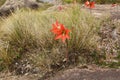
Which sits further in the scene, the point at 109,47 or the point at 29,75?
the point at 109,47

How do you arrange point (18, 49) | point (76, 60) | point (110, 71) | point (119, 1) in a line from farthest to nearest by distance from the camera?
point (119, 1) < point (18, 49) < point (76, 60) < point (110, 71)

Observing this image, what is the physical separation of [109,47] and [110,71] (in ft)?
3.21

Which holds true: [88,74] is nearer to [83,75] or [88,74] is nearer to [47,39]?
[83,75]

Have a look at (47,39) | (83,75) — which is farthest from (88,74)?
(47,39)

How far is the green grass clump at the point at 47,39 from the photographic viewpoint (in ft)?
22.2

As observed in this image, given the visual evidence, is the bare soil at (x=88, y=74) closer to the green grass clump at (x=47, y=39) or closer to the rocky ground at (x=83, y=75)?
the rocky ground at (x=83, y=75)

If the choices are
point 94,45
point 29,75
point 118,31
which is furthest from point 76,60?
point 118,31

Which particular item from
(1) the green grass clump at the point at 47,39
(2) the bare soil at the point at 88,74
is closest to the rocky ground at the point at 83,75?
(2) the bare soil at the point at 88,74

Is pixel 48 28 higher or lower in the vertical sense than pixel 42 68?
higher

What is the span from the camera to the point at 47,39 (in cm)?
701

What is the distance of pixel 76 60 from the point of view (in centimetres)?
677

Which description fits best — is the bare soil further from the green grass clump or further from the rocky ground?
the green grass clump

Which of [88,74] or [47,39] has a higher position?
[47,39]

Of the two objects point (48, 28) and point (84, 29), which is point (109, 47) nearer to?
point (84, 29)
